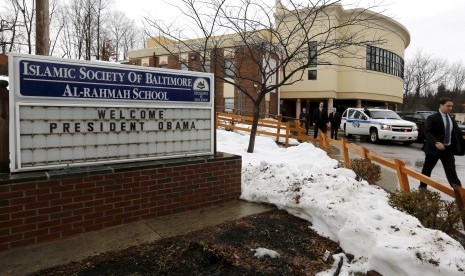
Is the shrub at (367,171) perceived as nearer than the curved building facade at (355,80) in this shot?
Yes

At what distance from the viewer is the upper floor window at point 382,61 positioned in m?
33.1

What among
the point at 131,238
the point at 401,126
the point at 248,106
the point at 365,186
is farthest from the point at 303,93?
the point at 131,238

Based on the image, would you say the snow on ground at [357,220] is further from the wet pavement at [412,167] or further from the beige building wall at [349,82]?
the beige building wall at [349,82]

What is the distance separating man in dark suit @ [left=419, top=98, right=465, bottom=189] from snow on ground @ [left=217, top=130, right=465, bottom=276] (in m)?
1.50

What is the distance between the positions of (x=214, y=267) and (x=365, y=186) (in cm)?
303

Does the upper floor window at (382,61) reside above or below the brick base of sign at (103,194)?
above

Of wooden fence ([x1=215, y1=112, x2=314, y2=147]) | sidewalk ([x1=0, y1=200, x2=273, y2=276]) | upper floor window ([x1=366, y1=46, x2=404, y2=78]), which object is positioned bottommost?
sidewalk ([x1=0, y1=200, x2=273, y2=276])

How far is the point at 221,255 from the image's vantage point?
3678 mm

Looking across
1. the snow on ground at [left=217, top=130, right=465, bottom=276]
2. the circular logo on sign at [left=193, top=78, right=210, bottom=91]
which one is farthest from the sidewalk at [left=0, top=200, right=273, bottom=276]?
the circular logo on sign at [left=193, top=78, right=210, bottom=91]

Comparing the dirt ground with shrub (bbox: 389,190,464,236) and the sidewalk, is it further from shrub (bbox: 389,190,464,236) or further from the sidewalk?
shrub (bbox: 389,190,464,236)

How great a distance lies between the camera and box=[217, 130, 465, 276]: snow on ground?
317 cm

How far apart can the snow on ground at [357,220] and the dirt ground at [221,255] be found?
290mm

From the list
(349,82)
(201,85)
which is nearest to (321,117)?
(201,85)

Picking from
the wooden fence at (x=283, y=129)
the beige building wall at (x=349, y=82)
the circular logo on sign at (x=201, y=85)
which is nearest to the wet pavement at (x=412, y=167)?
the wooden fence at (x=283, y=129)
